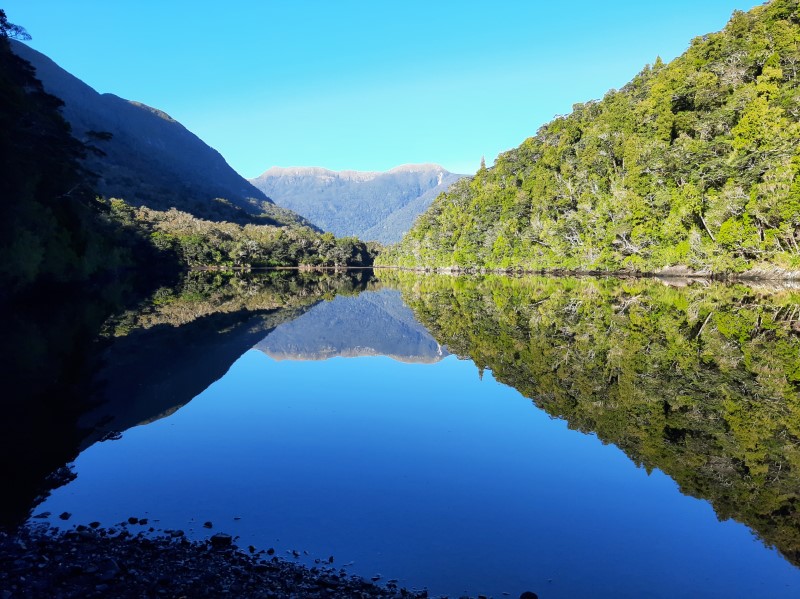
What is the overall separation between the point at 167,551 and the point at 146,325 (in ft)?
87.0

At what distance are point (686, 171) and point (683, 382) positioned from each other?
4946 centimetres

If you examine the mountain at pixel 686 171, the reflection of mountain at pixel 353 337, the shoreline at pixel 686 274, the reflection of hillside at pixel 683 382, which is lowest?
the reflection of mountain at pixel 353 337

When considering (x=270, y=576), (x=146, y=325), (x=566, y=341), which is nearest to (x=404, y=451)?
(x=270, y=576)

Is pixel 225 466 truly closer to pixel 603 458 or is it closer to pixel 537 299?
pixel 603 458

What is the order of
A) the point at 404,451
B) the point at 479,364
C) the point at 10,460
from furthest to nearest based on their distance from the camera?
1. the point at 479,364
2. the point at 404,451
3. the point at 10,460

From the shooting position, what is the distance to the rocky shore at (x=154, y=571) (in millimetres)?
6078

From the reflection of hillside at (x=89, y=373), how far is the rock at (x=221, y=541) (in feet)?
10.8

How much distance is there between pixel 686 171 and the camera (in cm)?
5644

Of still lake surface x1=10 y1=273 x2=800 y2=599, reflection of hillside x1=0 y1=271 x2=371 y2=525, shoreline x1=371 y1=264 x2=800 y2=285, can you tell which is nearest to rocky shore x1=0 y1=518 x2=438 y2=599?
still lake surface x1=10 y1=273 x2=800 y2=599

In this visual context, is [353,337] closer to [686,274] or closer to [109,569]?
[109,569]

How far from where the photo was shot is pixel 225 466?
34.9ft

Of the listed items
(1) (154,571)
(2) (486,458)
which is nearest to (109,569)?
(1) (154,571)

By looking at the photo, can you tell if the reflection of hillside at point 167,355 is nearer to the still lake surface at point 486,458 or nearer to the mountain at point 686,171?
the still lake surface at point 486,458

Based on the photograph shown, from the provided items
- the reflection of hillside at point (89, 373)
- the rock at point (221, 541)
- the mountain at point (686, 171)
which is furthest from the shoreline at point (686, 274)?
the rock at point (221, 541)
